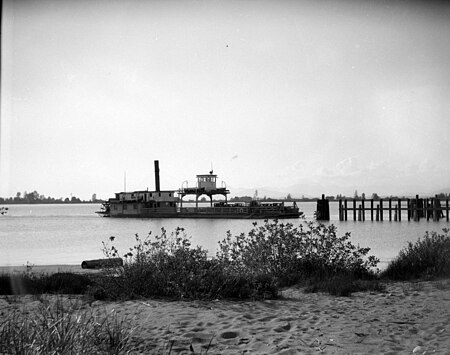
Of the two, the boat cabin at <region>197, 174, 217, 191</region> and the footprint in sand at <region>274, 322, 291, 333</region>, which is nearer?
the footprint in sand at <region>274, 322, 291, 333</region>

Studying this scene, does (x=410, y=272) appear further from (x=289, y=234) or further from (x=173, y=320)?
(x=173, y=320)

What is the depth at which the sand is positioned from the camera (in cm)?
492

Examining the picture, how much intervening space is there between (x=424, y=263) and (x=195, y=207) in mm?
53858

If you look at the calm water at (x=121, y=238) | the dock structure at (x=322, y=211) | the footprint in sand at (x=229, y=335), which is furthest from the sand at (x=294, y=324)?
the dock structure at (x=322, y=211)

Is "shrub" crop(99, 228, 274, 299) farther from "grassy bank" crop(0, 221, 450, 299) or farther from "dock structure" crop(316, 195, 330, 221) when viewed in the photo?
"dock structure" crop(316, 195, 330, 221)

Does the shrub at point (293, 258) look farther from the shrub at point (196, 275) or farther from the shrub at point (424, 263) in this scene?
the shrub at point (424, 263)

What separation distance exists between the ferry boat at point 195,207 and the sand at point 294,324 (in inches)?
1990

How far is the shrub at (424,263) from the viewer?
8906mm

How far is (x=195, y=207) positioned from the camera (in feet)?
206

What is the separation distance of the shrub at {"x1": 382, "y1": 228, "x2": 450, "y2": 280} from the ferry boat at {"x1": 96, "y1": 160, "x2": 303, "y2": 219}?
4742cm

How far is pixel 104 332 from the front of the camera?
4.90 m

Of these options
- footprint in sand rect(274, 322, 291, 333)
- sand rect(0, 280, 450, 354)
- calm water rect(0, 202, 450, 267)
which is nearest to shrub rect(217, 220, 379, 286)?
sand rect(0, 280, 450, 354)

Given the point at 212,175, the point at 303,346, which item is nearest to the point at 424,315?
the point at 303,346

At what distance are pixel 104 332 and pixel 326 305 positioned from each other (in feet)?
9.97
